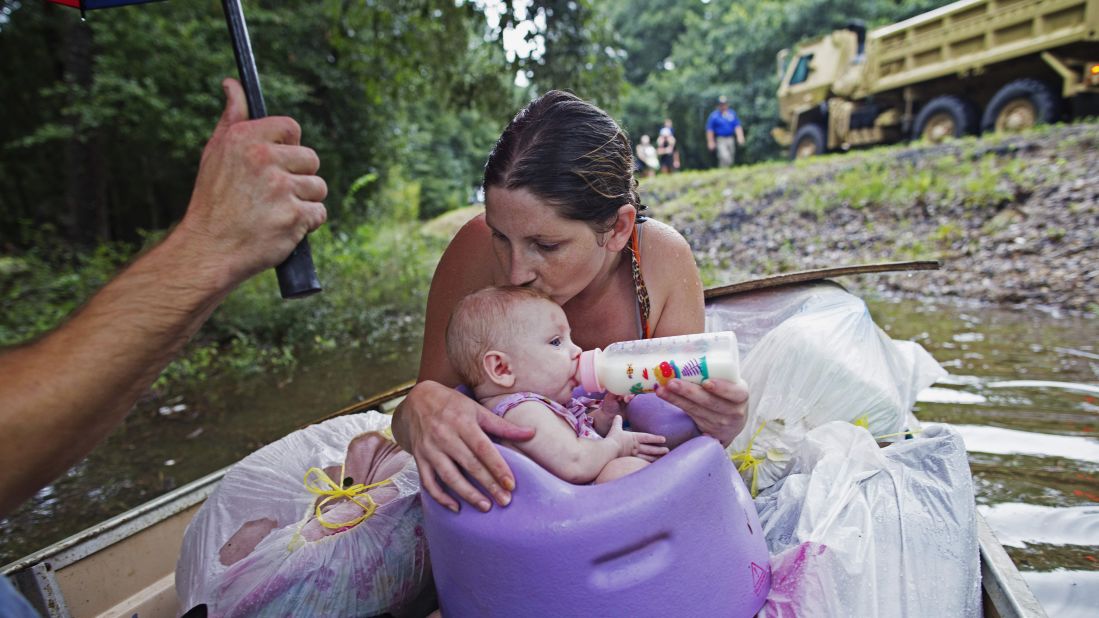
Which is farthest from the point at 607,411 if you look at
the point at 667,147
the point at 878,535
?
the point at 667,147

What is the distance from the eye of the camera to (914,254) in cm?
670


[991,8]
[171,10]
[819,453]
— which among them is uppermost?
[171,10]

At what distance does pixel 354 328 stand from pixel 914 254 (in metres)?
5.75

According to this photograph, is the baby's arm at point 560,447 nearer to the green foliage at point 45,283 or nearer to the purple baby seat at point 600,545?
the purple baby seat at point 600,545

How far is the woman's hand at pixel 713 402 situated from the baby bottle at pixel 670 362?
15 millimetres

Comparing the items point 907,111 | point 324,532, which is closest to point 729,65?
point 907,111

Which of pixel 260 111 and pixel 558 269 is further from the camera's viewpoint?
pixel 558 269

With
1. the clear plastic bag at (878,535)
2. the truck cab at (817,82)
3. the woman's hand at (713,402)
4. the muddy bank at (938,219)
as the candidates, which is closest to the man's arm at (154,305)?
the woman's hand at (713,402)

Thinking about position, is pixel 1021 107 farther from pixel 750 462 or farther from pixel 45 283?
pixel 45 283

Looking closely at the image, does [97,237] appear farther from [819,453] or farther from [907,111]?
[907,111]

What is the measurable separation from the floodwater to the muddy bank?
569 millimetres

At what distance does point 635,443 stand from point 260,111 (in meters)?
1.06

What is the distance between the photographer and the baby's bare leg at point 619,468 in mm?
1440

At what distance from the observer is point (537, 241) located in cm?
167
